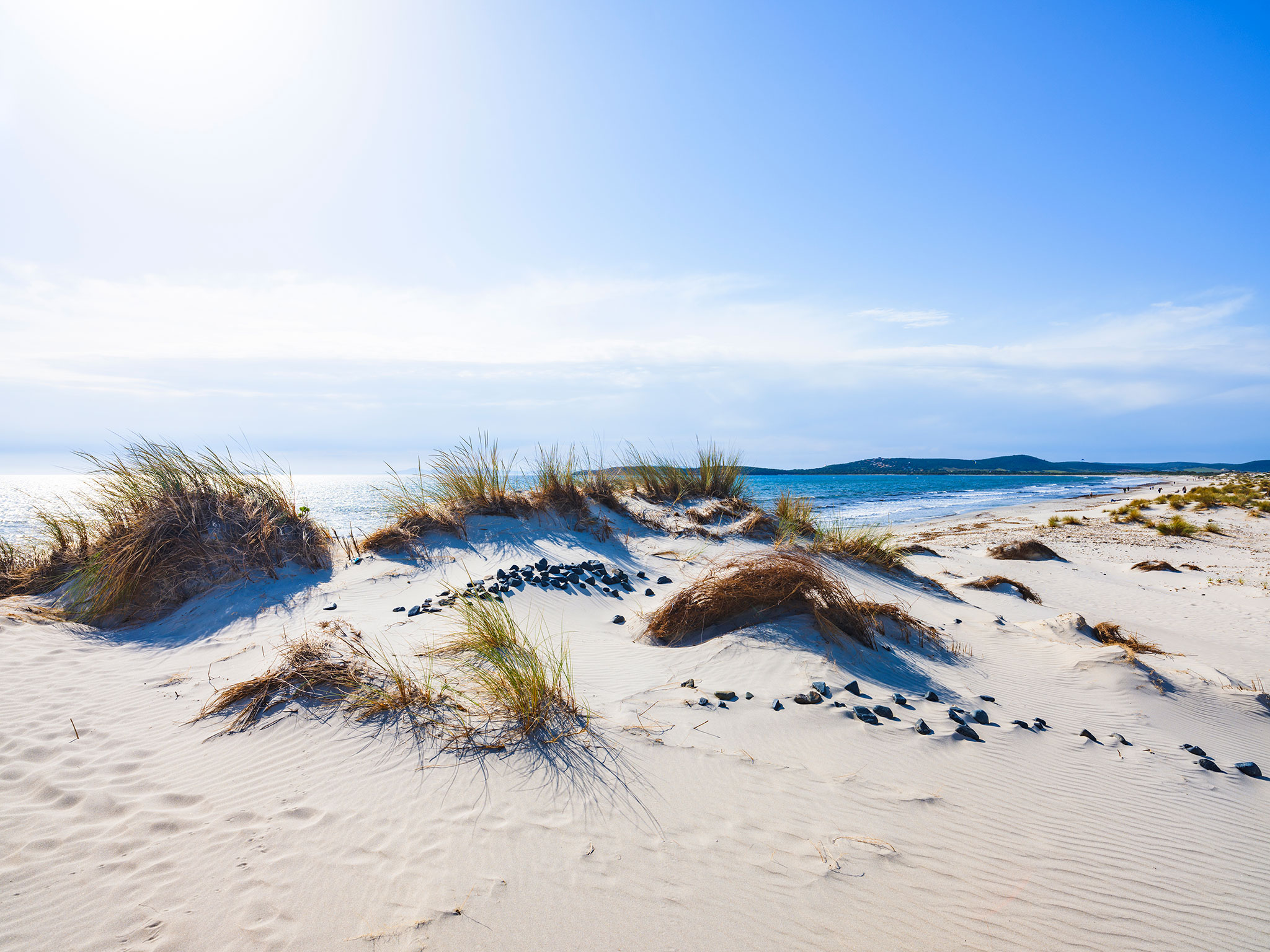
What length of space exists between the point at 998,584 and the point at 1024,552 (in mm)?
4298

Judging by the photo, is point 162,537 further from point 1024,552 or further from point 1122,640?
point 1024,552

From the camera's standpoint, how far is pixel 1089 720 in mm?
4133

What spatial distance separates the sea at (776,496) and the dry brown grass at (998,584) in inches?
143

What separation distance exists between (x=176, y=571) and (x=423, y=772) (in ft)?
19.8

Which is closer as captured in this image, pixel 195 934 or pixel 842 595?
pixel 195 934

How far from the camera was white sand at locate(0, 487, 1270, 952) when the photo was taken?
2.03 m

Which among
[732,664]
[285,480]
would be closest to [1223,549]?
[732,664]

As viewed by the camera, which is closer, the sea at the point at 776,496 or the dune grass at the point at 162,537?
the dune grass at the point at 162,537

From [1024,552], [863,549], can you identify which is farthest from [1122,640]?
[1024,552]

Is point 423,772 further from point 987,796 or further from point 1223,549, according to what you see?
point 1223,549

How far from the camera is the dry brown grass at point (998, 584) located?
8309 millimetres

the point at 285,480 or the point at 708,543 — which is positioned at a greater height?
the point at 285,480

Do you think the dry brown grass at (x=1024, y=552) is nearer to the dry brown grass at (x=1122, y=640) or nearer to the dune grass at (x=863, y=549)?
the dune grass at (x=863, y=549)

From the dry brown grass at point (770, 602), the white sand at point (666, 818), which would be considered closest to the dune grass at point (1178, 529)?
the white sand at point (666, 818)
